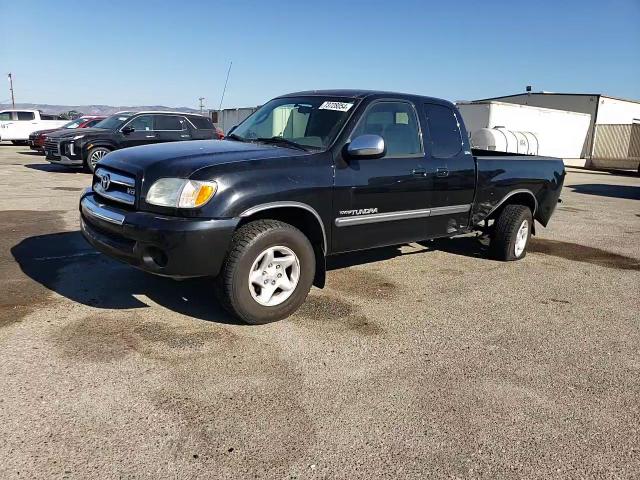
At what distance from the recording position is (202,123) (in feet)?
48.9

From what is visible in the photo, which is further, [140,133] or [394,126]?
[140,133]

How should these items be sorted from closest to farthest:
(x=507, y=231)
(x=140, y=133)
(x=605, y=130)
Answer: (x=507, y=231)
(x=140, y=133)
(x=605, y=130)

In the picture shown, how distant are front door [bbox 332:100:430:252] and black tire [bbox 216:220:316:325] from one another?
0.47 m

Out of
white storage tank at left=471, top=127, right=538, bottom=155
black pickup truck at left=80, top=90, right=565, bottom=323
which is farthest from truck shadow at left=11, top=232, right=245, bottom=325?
white storage tank at left=471, top=127, right=538, bottom=155

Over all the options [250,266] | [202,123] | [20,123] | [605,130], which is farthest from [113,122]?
Result: [605,130]

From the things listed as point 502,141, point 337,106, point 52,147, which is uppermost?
point 337,106

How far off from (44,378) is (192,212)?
1360 mm

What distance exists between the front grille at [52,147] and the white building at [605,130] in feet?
82.1

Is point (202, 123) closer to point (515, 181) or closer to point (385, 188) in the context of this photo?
point (515, 181)

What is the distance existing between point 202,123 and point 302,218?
11.5m

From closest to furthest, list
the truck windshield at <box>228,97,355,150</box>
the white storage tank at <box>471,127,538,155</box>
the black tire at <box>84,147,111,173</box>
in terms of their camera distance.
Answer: the truck windshield at <box>228,97,355,150</box> < the black tire at <box>84,147,111,173</box> < the white storage tank at <box>471,127,538,155</box>

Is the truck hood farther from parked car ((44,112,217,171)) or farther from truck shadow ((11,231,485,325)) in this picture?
parked car ((44,112,217,171))

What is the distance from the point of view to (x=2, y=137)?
25078 mm

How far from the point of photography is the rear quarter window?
1476 cm
